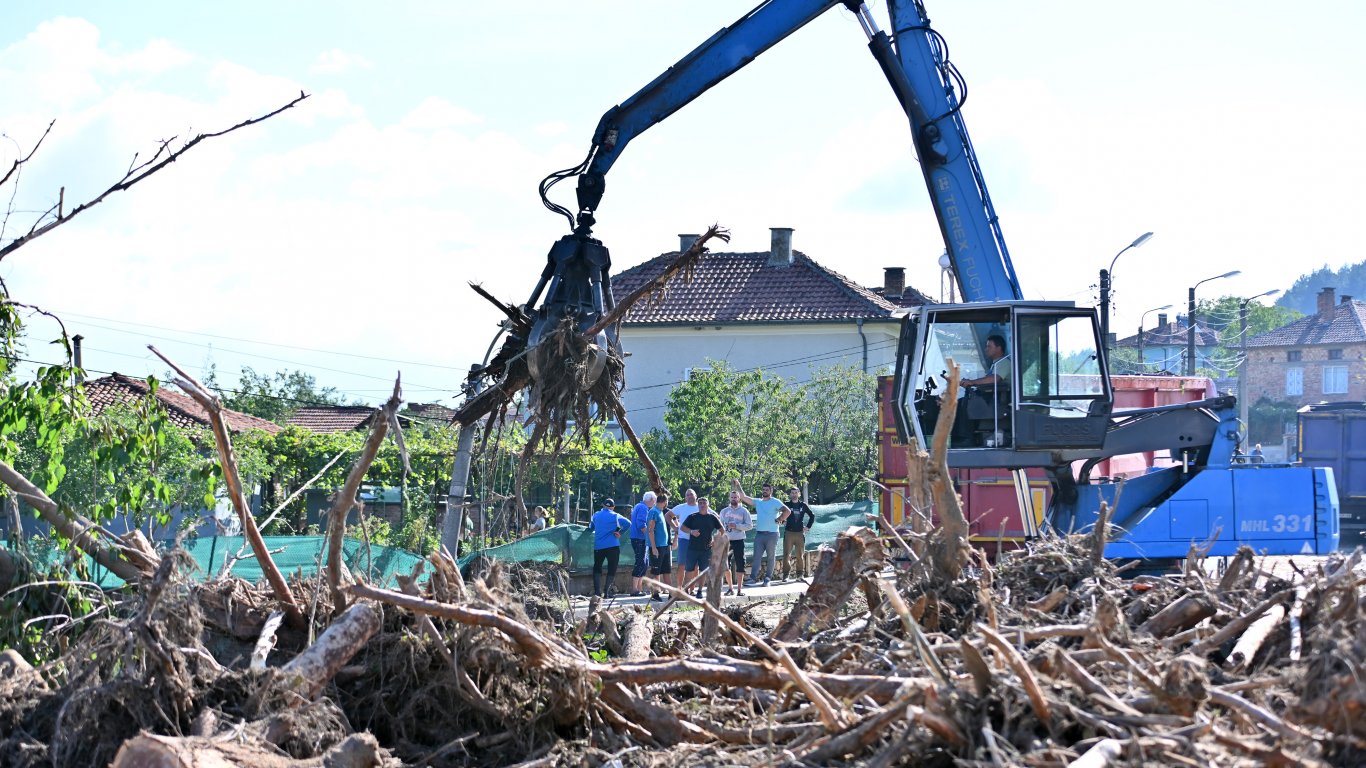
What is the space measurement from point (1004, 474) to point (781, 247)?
92.9 feet

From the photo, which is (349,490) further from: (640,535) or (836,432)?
(836,432)

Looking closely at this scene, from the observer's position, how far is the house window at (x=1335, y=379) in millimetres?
85188

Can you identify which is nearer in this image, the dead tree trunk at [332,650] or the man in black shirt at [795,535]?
the dead tree trunk at [332,650]

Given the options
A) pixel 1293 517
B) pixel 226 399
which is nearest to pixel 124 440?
pixel 1293 517

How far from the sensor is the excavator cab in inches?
425

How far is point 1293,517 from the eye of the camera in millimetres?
10750

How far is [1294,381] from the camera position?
87812mm

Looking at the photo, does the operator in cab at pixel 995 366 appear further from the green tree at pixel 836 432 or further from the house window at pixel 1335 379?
the house window at pixel 1335 379

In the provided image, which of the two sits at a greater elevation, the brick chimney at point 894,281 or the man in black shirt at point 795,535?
the brick chimney at point 894,281

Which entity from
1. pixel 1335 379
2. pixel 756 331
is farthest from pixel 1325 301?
pixel 756 331

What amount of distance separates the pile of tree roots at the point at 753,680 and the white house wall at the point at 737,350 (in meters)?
32.5

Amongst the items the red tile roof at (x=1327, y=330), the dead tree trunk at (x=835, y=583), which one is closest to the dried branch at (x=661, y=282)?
the dead tree trunk at (x=835, y=583)

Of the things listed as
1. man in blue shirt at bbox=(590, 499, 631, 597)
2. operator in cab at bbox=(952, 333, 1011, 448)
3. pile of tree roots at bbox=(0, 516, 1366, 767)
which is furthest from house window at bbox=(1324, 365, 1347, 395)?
pile of tree roots at bbox=(0, 516, 1366, 767)

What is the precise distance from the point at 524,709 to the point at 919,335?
6.67m
